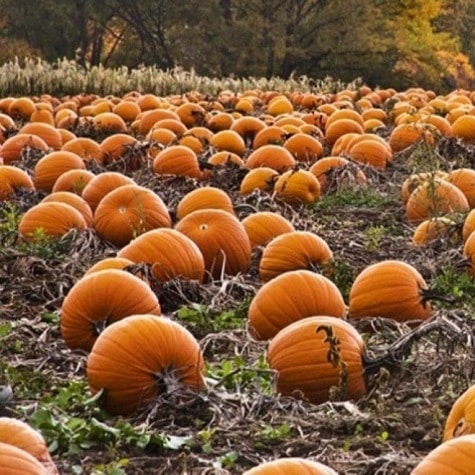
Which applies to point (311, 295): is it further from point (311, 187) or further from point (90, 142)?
point (90, 142)

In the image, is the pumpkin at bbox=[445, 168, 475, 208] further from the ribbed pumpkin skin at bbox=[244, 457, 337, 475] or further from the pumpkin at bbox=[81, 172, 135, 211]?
the ribbed pumpkin skin at bbox=[244, 457, 337, 475]

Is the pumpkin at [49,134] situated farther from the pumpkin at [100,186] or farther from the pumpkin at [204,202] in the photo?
the pumpkin at [204,202]

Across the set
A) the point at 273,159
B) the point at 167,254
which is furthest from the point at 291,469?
the point at 273,159

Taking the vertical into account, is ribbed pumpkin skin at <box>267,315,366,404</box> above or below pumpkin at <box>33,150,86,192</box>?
above

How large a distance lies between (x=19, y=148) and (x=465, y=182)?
422cm

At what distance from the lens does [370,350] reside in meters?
4.34

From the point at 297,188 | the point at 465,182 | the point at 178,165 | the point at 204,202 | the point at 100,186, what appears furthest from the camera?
the point at 178,165

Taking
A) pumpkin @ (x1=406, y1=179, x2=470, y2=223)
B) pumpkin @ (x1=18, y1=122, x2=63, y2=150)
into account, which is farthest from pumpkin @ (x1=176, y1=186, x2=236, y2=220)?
pumpkin @ (x1=18, y1=122, x2=63, y2=150)

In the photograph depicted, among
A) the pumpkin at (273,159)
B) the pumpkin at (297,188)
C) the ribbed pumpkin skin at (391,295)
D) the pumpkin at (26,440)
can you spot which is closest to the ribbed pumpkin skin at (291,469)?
the pumpkin at (26,440)

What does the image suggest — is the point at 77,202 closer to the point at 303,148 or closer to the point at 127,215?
the point at 127,215

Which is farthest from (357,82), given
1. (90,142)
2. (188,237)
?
(188,237)

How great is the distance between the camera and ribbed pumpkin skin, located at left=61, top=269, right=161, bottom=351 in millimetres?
4461

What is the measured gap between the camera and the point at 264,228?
6.32 m

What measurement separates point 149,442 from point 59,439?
10.7 inches
